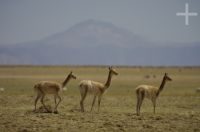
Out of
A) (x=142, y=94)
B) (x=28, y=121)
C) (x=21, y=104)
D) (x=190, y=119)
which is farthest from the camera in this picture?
(x=21, y=104)

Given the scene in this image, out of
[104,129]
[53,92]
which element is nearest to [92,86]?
[53,92]

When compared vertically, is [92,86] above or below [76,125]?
above

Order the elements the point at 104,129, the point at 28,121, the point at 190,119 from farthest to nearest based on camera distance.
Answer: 1. the point at 190,119
2. the point at 28,121
3. the point at 104,129

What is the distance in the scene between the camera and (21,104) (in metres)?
28.0

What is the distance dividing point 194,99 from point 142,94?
10.5 meters

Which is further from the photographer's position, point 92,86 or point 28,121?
point 92,86

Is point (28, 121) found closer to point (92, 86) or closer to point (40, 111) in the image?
point (40, 111)

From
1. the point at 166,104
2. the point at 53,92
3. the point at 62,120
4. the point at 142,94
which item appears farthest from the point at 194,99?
the point at 62,120

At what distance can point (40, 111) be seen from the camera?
22.5 metres

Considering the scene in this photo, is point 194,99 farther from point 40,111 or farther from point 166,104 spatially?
point 40,111

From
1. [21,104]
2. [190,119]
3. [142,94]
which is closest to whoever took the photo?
[190,119]

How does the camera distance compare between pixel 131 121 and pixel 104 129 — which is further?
pixel 131 121

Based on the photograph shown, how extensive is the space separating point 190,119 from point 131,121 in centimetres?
265

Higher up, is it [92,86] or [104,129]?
[92,86]
